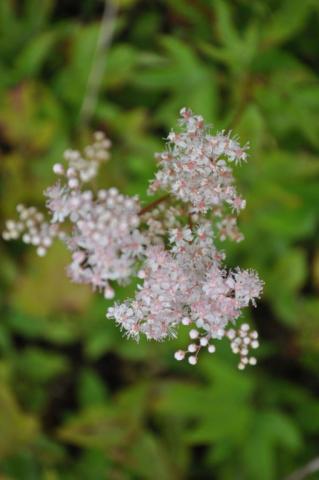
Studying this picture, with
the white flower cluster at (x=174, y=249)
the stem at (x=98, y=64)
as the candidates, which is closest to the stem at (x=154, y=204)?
the white flower cluster at (x=174, y=249)

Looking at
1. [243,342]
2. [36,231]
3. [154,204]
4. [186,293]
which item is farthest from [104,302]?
[186,293]

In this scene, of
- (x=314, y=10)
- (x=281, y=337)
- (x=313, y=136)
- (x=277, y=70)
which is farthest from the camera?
(x=281, y=337)

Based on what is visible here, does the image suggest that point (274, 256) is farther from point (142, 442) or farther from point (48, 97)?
point (48, 97)

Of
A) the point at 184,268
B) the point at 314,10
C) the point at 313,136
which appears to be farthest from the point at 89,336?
the point at 314,10

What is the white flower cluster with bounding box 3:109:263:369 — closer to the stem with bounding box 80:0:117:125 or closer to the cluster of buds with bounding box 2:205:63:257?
the cluster of buds with bounding box 2:205:63:257

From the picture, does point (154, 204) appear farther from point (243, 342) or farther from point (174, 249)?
point (243, 342)

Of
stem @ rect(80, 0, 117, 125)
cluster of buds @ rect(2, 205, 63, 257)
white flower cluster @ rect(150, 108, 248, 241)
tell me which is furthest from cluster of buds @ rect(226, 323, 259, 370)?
stem @ rect(80, 0, 117, 125)

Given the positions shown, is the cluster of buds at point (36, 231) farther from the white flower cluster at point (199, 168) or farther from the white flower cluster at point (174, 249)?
the white flower cluster at point (199, 168)
